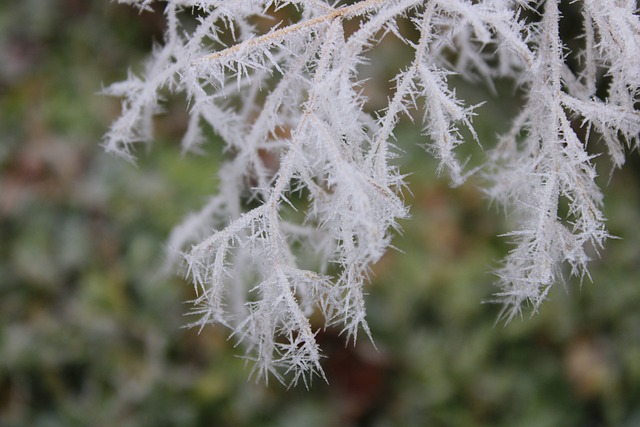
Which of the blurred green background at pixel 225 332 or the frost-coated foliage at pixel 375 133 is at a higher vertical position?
the frost-coated foliage at pixel 375 133

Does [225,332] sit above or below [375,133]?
below

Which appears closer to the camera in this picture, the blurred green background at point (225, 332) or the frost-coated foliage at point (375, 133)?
the frost-coated foliage at point (375, 133)

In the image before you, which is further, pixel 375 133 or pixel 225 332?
pixel 225 332

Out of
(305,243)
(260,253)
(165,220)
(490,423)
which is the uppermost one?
(260,253)

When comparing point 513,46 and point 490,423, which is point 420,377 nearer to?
point 490,423

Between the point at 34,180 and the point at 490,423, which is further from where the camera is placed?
the point at 34,180

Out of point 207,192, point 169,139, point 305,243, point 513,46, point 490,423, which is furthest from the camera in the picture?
point 169,139

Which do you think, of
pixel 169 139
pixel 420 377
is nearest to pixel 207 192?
pixel 169 139

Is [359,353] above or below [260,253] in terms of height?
below
